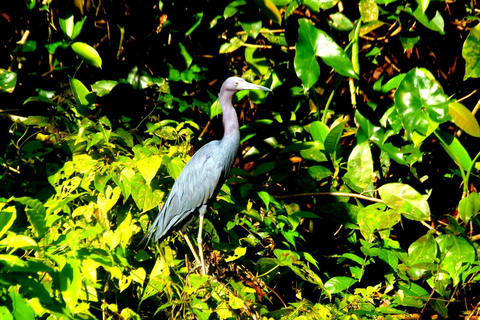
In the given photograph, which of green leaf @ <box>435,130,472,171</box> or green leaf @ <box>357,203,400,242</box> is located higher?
green leaf @ <box>435,130,472,171</box>

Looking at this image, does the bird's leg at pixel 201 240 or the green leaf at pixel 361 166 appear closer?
the bird's leg at pixel 201 240

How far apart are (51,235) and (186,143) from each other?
2.68ft

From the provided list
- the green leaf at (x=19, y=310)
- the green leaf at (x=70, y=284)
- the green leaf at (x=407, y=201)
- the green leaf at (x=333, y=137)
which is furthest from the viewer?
the green leaf at (x=333, y=137)

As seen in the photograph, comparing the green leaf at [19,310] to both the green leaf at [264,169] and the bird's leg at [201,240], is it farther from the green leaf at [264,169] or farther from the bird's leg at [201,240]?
the green leaf at [264,169]

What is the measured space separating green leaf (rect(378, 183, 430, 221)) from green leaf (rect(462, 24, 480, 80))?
596 mm

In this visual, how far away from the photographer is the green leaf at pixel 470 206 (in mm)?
2361

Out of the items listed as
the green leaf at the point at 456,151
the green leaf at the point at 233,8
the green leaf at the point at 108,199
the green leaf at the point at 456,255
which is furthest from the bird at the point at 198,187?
the green leaf at the point at 456,255

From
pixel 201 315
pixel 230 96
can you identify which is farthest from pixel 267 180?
pixel 201 315

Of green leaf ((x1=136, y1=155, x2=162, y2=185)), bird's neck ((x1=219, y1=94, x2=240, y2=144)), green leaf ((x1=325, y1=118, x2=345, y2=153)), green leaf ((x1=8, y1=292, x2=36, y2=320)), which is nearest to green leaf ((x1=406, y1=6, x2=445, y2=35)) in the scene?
green leaf ((x1=325, y1=118, x2=345, y2=153))

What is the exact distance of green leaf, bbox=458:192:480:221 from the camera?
2.36m

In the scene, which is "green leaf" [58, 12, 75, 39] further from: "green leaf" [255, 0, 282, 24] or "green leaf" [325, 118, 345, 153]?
"green leaf" [325, 118, 345, 153]

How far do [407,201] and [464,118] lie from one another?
442mm

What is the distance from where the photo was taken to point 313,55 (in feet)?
7.55

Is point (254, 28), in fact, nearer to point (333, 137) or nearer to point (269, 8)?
point (269, 8)
